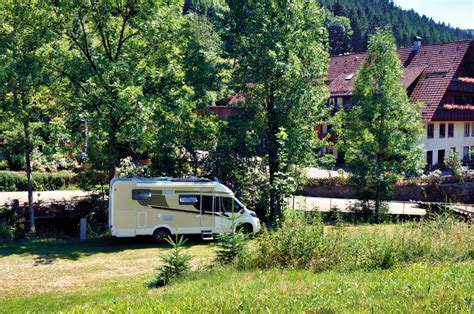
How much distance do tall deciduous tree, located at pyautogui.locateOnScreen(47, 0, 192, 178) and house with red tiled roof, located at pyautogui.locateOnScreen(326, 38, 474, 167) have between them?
82.6 ft

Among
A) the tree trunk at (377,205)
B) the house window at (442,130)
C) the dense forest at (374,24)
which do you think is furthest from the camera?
the dense forest at (374,24)

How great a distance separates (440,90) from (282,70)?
25.0 metres

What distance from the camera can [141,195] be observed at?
19766mm

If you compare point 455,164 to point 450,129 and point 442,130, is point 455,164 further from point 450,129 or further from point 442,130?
Answer: point 450,129

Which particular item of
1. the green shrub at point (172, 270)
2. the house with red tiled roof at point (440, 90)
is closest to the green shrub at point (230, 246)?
the green shrub at point (172, 270)

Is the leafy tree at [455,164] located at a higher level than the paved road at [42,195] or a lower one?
higher

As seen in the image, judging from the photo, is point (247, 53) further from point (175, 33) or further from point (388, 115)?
point (388, 115)

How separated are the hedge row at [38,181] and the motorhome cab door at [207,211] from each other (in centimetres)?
1502

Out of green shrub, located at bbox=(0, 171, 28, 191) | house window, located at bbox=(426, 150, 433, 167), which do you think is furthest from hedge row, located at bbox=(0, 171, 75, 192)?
house window, located at bbox=(426, 150, 433, 167)

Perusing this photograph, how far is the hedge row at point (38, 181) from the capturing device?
32.6m

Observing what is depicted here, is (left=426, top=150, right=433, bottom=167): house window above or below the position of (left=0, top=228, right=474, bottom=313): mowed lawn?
above

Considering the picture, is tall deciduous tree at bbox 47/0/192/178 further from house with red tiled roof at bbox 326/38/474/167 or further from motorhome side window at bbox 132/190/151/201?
house with red tiled roof at bbox 326/38/474/167

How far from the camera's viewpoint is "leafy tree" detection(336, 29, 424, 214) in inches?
989

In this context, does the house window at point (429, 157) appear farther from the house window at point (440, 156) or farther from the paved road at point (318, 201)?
the paved road at point (318, 201)
